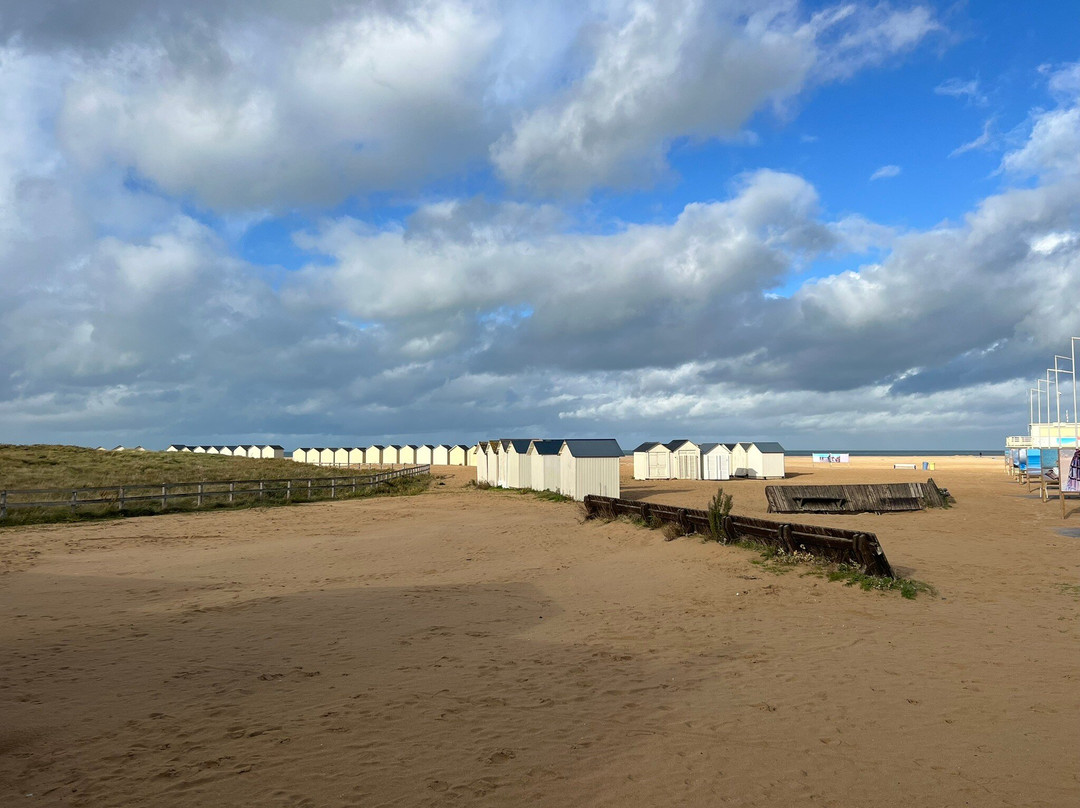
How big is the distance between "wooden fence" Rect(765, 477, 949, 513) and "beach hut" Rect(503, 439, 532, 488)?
15.7 m

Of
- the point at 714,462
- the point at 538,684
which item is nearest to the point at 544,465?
the point at 714,462

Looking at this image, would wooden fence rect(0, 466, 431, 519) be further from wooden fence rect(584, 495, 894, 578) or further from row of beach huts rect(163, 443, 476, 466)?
row of beach huts rect(163, 443, 476, 466)

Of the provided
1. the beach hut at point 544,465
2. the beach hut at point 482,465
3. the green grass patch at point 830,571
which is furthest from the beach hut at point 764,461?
the green grass patch at point 830,571

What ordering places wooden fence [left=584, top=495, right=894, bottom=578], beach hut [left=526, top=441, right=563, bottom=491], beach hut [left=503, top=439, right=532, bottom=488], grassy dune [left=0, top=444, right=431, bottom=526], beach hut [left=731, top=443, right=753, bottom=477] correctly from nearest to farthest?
wooden fence [left=584, top=495, right=894, bottom=578], grassy dune [left=0, top=444, right=431, bottom=526], beach hut [left=526, top=441, right=563, bottom=491], beach hut [left=503, top=439, right=532, bottom=488], beach hut [left=731, top=443, right=753, bottom=477]

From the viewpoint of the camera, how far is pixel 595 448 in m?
30.8

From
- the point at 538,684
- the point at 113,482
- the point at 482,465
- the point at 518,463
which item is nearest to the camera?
the point at 538,684

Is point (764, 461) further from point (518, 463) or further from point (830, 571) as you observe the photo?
point (830, 571)

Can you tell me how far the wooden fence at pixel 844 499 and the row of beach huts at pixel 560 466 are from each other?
692cm

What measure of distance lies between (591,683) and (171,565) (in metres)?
11.0

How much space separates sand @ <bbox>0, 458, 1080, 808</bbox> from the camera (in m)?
5.00

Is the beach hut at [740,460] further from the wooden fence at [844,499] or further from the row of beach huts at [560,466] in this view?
the wooden fence at [844,499]

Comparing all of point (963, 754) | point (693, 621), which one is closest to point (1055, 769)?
point (963, 754)

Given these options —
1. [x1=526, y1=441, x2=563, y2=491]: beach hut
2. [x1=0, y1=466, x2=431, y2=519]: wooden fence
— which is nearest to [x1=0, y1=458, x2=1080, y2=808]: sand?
[x1=0, y1=466, x2=431, y2=519]: wooden fence

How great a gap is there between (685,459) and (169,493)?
36921mm
